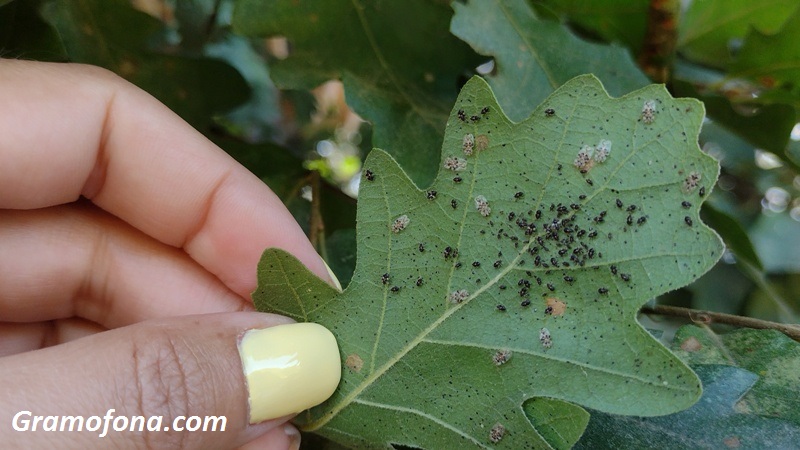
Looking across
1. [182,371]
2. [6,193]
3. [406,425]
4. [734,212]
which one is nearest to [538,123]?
[406,425]

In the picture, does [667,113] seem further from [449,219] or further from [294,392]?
[294,392]

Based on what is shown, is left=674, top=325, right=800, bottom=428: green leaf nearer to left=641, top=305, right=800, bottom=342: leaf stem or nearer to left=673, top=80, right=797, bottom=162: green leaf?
left=641, top=305, right=800, bottom=342: leaf stem

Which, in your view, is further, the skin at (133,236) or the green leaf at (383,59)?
the green leaf at (383,59)

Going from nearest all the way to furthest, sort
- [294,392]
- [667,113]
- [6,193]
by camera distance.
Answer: [667,113], [294,392], [6,193]

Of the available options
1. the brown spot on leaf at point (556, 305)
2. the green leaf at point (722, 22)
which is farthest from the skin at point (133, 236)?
the green leaf at point (722, 22)

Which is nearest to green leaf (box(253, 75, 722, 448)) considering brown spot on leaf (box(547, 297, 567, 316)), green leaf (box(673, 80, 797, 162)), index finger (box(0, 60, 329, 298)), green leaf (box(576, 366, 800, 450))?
brown spot on leaf (box(547, 297, 567, 316))

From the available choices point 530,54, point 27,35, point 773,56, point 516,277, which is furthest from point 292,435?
point 773,56

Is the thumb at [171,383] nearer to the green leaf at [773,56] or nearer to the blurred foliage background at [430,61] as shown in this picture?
the blurred foliage background at [430,61]

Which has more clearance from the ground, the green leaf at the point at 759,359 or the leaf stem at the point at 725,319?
the leaf stem at the point at 725,319
